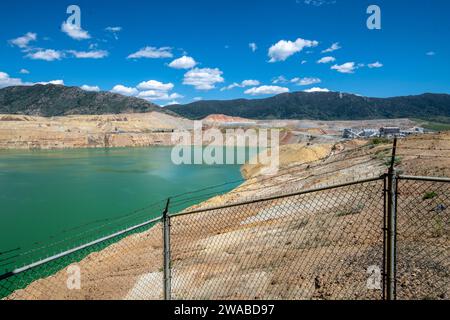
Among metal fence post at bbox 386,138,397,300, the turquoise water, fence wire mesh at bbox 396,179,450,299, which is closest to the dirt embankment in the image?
fence wire mesh at bbox 396,179,450,299

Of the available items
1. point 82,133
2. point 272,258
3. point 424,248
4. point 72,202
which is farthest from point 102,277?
point 82,133

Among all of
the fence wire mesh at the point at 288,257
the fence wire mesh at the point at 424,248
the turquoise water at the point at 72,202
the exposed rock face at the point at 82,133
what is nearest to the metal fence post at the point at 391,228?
the fence wire mesh at the point at 424,248

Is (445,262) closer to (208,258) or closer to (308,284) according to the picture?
(308,284)

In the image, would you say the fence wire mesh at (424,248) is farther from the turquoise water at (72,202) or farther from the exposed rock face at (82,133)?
the exposed rock face at (82,133)

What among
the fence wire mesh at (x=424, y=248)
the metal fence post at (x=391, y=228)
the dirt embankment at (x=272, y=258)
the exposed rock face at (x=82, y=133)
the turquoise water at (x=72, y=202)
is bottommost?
the turquoise water at (x=72, y=202)
